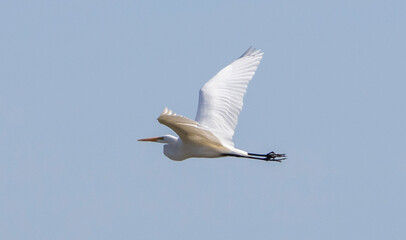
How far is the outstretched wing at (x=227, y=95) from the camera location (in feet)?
48.9

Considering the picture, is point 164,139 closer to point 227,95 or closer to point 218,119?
point 218,119

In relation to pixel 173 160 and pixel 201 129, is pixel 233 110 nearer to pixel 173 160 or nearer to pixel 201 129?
pixel 173 160

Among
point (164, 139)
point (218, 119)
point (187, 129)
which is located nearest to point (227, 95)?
point (218, 119)

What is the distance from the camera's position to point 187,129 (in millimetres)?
13125

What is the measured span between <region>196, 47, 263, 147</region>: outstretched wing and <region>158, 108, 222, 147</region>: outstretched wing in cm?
26

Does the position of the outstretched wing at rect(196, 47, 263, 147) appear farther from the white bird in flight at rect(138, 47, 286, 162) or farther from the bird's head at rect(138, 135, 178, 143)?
the bird's head at rect(138, 135, 178, 143)

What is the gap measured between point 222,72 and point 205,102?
1.07 meters

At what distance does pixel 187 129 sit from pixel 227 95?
260 centimetres

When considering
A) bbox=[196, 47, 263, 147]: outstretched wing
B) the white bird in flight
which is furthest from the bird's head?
bbox=[196, 47, 263, 147]: outstretched wing

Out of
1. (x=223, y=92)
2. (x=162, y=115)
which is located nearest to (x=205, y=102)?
(x=223, y=92)

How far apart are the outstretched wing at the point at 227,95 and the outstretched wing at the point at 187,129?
0.87ft

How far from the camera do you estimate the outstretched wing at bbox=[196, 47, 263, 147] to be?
14.9 m

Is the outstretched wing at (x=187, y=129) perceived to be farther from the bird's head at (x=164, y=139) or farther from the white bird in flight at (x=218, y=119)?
the bird's head at (x=164, y=139)

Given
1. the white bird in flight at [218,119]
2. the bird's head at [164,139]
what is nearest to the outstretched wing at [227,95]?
the white bird in flight at [218,119]
